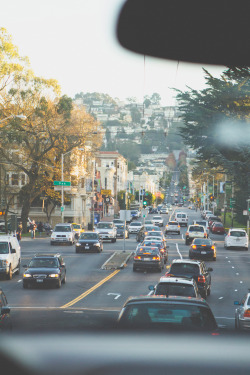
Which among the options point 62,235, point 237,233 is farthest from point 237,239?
point 62,235

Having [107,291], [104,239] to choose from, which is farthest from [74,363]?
[104,239]

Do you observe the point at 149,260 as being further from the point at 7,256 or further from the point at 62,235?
the point at 62,235

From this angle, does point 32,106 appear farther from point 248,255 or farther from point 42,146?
point 248,255

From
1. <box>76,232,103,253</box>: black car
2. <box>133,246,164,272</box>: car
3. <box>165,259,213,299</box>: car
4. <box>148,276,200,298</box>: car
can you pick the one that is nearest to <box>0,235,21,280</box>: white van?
<box>133,246,164,272</box>: car

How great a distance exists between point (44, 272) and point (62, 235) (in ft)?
86.2

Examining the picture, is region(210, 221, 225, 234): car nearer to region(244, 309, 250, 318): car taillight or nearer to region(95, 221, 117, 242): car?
region(95, 221, 117, 242): car

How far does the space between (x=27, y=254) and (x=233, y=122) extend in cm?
3087

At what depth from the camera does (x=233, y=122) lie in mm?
16203

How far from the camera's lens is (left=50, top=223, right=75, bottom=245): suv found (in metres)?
53.3

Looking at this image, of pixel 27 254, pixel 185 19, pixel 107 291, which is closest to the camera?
pixel 185 19

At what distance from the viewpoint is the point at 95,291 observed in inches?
1051

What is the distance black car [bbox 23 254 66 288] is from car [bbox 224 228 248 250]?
25960 mm

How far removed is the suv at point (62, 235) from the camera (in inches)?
2100

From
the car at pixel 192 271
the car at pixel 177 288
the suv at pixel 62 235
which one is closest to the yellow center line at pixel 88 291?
the car at pixel 192 271
